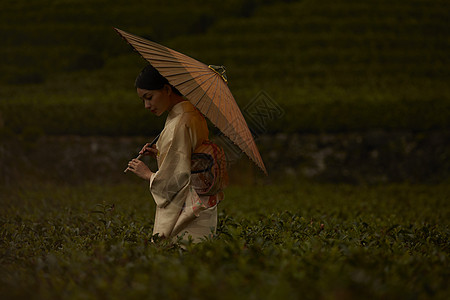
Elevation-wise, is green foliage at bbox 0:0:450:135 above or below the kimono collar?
below

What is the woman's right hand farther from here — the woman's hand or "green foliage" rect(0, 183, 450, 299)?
"green foliage" rect(0, 183, 450, 299)

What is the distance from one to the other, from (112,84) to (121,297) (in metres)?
11.0

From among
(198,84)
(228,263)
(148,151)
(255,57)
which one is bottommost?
(255,57)

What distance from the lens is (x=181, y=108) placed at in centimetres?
350

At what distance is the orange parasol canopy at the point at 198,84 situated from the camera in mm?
3236

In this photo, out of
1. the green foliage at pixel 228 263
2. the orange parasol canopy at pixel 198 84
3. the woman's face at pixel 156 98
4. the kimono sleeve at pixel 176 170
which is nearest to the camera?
the green foliage at pixel 228 263

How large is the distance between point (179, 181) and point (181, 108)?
1.62ft

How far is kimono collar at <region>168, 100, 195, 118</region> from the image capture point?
350 cm

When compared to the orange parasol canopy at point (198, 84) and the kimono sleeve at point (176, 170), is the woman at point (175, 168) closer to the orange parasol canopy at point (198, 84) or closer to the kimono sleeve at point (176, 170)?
the kimono sleeve at point (176, 170)

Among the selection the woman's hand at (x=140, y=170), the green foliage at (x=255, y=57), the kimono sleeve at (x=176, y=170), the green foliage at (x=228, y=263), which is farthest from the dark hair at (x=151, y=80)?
the green foliage at (x=255, y=57)

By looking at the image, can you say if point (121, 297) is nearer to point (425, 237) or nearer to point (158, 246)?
point (158, 246)

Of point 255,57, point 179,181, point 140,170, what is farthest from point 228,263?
point 255,57

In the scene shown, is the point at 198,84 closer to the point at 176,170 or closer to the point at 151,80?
the point at 151,80

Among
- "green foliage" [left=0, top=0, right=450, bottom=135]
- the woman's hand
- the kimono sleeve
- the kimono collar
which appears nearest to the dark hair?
the kimono collar
